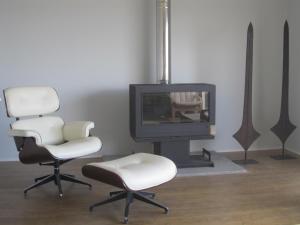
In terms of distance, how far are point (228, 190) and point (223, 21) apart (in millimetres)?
2218

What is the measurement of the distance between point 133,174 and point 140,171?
2.7 inches

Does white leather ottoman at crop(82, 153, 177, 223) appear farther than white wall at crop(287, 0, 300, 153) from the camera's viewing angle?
No

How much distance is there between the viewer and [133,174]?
283cm

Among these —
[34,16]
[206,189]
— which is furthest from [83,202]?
[34,16]

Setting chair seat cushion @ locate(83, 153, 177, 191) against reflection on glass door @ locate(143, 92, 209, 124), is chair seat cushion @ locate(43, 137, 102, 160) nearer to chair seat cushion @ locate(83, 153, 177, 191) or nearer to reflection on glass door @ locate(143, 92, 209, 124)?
chair seat cushion @ locate(83, 153, 177, 191)

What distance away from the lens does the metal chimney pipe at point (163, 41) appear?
443 centimetres

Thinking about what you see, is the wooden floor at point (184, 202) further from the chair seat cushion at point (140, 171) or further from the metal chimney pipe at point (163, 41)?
the metal chimney pipe at point (163, 41)

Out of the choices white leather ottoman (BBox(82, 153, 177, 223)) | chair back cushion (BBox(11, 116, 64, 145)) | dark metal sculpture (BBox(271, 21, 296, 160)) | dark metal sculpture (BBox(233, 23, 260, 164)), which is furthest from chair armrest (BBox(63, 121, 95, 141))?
dark metal sculpture (BBox(271, 21, 296, 160))

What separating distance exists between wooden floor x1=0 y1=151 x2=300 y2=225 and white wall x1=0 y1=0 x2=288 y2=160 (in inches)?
38.6

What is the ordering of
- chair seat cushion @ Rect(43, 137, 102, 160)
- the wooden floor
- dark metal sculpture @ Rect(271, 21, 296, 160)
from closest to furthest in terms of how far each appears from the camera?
the wooden floor, chair seat cushion @ Rect(43, 137, 102, 160), dark metal sculpture @ Rect(271, 21, 296, 160)

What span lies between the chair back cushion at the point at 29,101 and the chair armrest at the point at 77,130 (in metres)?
0.23

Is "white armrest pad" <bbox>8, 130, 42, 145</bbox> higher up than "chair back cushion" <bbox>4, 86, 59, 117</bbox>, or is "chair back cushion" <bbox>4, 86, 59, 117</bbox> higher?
"chair back cushion" <bbox>4, 86, 59, 117</bbox>

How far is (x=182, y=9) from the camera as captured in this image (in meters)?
4.75

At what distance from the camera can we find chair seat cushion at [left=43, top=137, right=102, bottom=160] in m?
3.27
